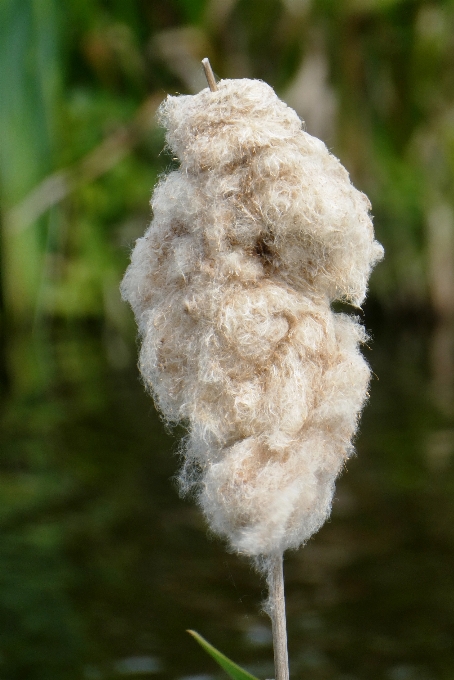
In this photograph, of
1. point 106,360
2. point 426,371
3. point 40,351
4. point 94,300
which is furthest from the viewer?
point 94,300

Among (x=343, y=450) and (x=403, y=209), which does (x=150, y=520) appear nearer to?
(x=343, y=450)

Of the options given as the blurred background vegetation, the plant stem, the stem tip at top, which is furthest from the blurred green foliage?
the plant stem

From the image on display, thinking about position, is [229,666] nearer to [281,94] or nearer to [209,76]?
[209,76]

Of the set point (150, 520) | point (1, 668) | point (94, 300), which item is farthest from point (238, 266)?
point (94, 300)

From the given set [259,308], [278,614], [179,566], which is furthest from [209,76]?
[179,566]

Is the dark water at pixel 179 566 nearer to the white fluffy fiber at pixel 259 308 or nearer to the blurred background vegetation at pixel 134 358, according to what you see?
the blurred background vegetation at pixel 134 358

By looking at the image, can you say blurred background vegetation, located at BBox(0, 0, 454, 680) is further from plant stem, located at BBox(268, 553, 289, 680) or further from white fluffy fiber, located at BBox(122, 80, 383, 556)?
plant stem, located at BBox(268, 553, 289, 680)

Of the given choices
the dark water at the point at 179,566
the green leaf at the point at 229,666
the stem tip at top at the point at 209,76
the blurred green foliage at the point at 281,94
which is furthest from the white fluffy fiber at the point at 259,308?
the blurred green foliage at the point at 281,94
